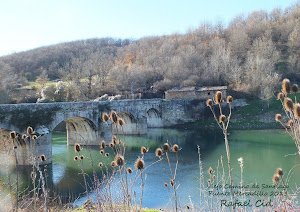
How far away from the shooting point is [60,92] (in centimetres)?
3375

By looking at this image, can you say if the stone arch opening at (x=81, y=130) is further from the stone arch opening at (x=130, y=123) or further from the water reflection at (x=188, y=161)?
the stone arch opening at (x=130, y=123)

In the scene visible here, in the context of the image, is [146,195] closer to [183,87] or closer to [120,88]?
[183,87]

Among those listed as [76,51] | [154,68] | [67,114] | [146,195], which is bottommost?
[146,195]

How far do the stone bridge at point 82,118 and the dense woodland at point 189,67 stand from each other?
277 inches

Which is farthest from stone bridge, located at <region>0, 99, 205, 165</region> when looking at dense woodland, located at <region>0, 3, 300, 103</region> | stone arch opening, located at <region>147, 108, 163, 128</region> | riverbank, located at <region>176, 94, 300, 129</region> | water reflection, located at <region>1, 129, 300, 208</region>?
dense woodland, located at <region>0, 3, 300, 103</region>

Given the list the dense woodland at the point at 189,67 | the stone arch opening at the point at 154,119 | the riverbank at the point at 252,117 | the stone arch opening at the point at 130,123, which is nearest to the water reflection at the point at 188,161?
the stone arch opening at the point at 130,123

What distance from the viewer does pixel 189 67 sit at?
44594mm

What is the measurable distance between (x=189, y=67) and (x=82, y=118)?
27.0 m

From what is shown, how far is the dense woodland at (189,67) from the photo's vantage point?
117ft

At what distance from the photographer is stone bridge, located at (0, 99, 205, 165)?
15.4 meters

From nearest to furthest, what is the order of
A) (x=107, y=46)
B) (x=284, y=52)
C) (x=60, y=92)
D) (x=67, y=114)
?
(x=67, y=114) → (x=60, y=92) → (x=284, y=52) → (x=107, y=46)

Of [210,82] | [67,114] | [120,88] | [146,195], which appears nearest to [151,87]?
[120,88]

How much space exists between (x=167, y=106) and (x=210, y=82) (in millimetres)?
9896

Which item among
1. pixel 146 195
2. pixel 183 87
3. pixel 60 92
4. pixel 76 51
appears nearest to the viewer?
pixel 146 195
